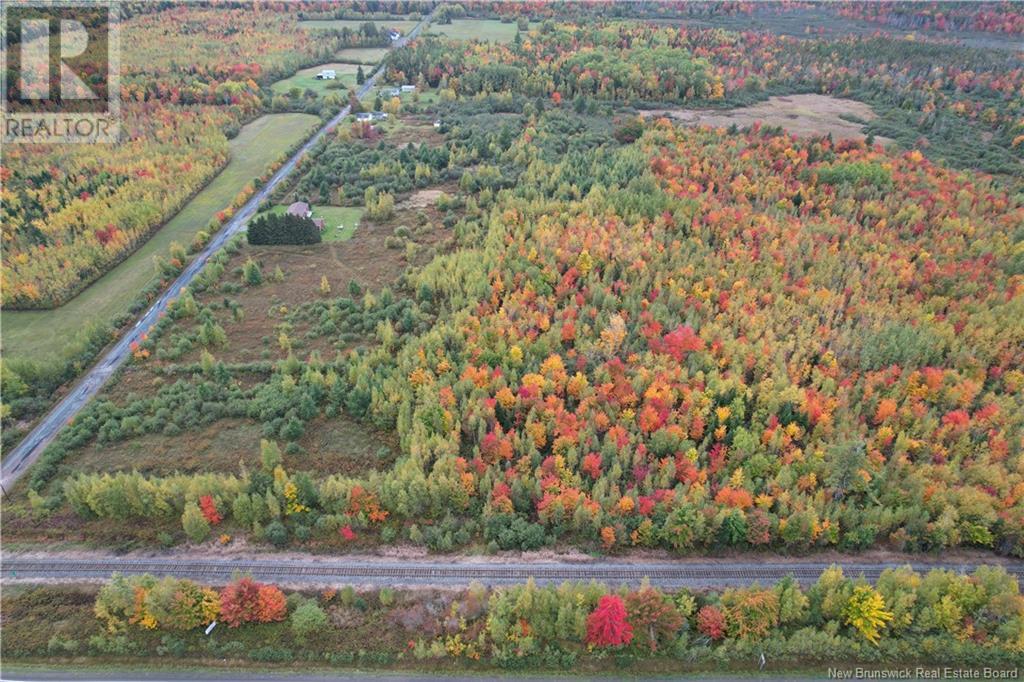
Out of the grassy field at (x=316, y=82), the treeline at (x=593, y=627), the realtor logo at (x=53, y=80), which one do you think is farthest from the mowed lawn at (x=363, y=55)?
the treeline at (x=593, y=627)

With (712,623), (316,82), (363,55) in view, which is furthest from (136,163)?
(712,623)

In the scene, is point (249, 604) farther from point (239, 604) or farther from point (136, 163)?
point (136, 163)

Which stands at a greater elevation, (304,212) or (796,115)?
(796,115)

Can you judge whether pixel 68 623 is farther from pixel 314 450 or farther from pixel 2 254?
pixel 2 254

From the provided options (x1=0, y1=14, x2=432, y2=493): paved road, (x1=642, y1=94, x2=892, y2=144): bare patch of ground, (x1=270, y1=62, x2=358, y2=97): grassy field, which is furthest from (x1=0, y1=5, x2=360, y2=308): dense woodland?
(x1=642, y1=94, x2=892, y2=144): bare patch of ground

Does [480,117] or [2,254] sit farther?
[480,117]

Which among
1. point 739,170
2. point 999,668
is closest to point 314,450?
point 999,668

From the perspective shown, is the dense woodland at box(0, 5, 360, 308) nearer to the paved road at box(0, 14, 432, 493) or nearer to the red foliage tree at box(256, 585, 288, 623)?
the paved road at box(0, 14, 432, 493)
